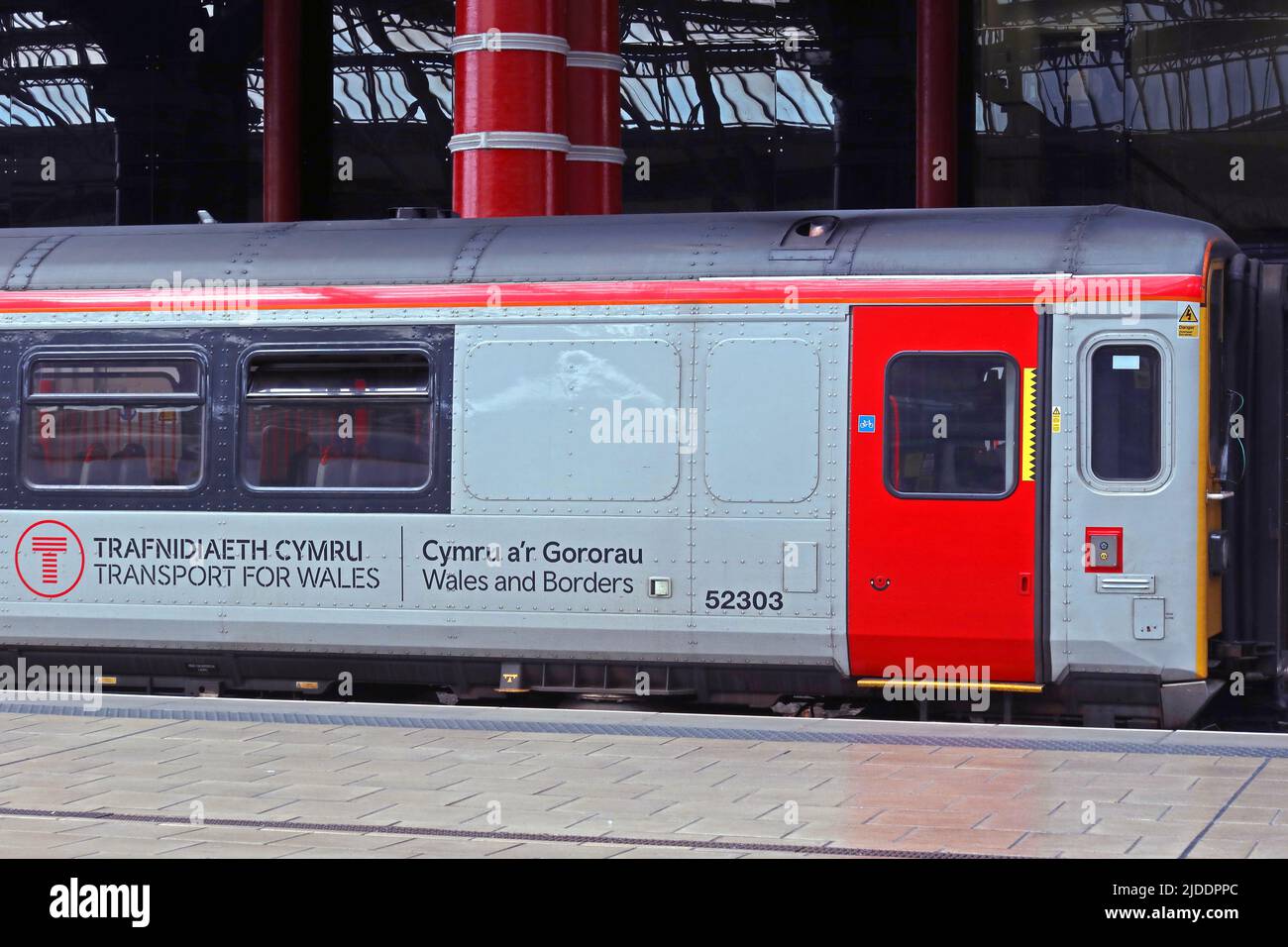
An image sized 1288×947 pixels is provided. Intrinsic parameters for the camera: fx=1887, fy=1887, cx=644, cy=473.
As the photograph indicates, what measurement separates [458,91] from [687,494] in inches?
264

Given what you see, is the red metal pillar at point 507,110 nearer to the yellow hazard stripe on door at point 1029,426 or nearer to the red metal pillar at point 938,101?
the red metal pillar at point 938,101

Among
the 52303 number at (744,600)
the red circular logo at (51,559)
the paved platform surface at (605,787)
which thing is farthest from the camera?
the red circular logo at (51,559)

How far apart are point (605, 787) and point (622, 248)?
3.77 meters

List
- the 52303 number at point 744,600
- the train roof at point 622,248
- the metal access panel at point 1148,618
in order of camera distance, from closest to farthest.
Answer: the metal access panel at point 1148,618, the train roof at point 622,248, the 52303 number at point 744,600

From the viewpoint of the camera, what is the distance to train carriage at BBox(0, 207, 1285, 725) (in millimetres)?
9977

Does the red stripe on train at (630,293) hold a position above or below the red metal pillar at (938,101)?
below

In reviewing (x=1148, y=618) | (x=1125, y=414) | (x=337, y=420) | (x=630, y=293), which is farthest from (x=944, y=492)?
(x=337, y=420)

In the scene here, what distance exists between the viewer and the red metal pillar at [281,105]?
22219 mm

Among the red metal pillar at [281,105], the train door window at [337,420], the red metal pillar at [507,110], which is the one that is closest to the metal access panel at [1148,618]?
the train door window at [337,420]

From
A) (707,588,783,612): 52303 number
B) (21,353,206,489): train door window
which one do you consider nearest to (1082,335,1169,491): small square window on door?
(707,588,783,612): 52303 number

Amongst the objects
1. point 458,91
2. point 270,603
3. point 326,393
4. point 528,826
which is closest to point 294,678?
point 270,603

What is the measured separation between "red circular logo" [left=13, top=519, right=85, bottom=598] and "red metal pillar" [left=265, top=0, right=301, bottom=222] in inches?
440

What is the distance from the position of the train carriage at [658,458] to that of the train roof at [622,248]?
0.08 ft
